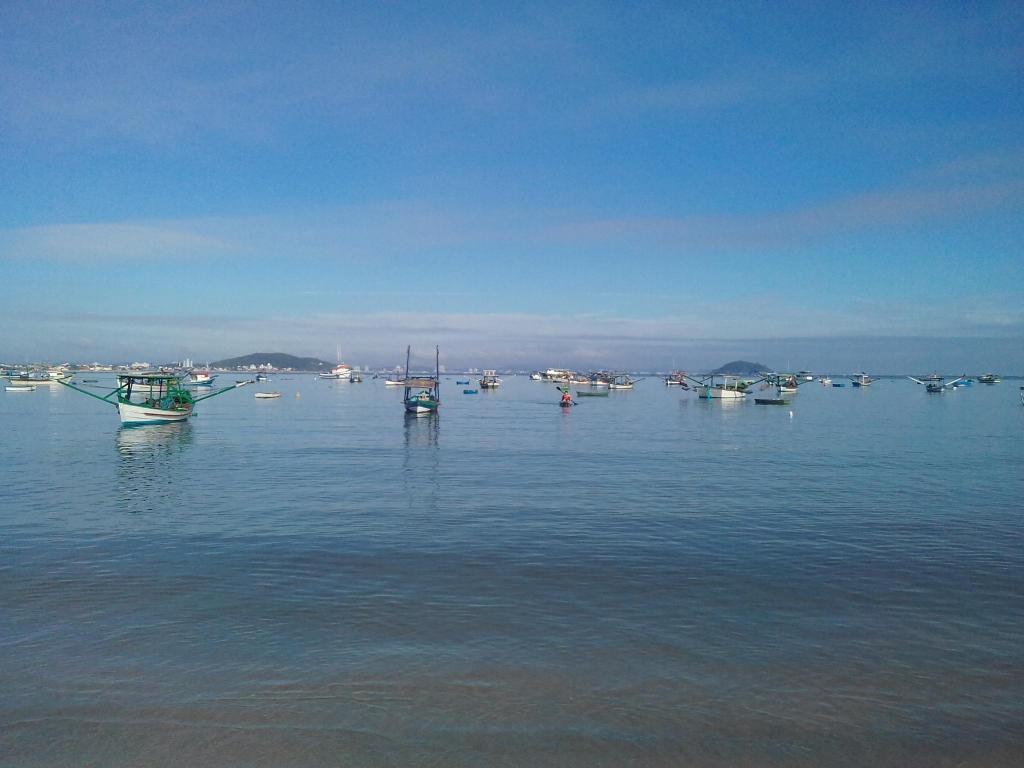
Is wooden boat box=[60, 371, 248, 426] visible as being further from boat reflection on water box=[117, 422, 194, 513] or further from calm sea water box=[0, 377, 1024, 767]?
calm sea water box=[0, 377, 1024, 767]

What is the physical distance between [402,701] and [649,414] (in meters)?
92.0

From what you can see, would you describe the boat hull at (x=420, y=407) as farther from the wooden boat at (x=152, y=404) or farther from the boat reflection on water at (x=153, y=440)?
the boat reflection on water at (x=153, y=440)

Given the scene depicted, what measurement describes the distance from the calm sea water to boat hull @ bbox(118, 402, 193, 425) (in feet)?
109

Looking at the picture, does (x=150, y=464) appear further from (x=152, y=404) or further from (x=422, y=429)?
(x=152, y=404)

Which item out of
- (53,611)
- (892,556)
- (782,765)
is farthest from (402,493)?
(782,765)

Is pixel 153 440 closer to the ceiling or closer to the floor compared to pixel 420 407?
→ closer to the floor

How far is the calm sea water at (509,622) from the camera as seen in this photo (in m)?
11.3

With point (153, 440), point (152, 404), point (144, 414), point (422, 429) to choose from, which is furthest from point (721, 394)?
point (153, 440)

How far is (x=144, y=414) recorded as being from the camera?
7131 cm

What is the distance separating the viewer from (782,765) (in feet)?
34.5

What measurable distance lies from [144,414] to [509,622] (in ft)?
217

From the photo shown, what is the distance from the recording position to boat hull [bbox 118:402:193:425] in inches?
2761

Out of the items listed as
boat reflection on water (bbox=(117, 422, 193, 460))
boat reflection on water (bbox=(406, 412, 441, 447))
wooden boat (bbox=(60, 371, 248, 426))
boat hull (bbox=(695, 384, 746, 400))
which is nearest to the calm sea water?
boat reflection on water (bbox=(117, 422, 193, 460))

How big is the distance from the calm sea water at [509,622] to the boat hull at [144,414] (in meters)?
33.2
